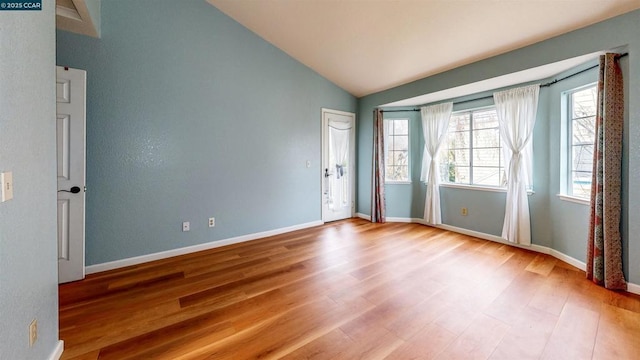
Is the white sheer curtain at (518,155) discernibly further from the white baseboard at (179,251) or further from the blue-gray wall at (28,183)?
the blue-gray wall at (28,183)

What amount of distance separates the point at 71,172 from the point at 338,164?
149 inches

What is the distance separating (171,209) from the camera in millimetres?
3111

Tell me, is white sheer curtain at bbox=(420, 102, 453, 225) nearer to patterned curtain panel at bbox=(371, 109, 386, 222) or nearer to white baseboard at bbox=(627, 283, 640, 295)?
patterned curtain panel at bbox=(371, 109, 386, 222)

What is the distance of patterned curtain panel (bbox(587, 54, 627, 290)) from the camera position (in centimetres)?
230

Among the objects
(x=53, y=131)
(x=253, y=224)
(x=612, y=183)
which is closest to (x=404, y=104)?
(x=612, y=183)

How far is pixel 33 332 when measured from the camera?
1.24 m

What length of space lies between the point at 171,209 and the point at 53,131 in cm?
178

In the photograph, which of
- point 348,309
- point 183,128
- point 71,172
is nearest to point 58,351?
point 71,172

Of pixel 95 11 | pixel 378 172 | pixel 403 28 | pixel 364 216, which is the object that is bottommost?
pixel 364 216

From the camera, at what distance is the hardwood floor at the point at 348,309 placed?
158 cm

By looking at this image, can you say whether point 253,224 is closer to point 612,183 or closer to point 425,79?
point 425,79

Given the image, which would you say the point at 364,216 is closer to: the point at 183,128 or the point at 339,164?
the point at 339,164

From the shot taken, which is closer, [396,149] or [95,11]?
[95,11]

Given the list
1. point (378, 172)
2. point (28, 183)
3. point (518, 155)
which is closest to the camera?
point (28, 183)
